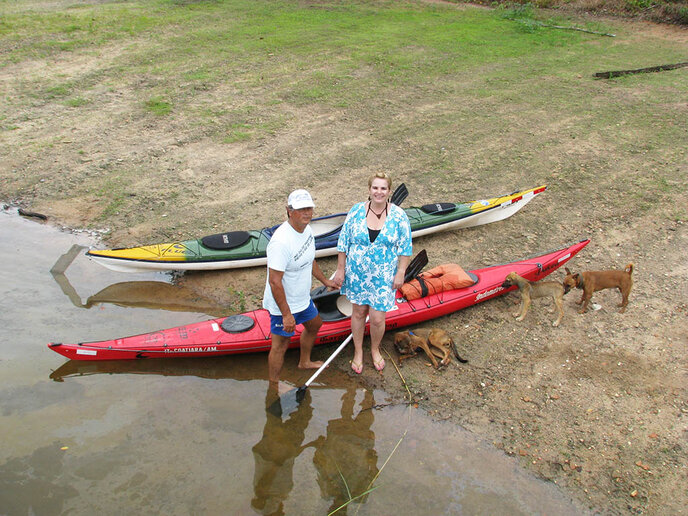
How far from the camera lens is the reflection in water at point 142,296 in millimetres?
5941

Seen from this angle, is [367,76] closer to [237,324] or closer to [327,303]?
[327,303]

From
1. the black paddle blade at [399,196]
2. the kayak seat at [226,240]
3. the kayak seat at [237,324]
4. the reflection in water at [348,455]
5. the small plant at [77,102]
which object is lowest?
the reflection in water at [348,455]

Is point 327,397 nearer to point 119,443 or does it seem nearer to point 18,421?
point 119,443

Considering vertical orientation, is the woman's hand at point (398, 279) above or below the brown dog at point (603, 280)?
above

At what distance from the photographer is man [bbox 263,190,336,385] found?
12.7 ft

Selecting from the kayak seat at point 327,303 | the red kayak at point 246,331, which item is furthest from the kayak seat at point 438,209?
the kayak seat at point 327,303

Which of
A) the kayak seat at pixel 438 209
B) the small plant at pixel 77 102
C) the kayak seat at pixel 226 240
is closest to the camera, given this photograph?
the kayak seat at pixel 226 240

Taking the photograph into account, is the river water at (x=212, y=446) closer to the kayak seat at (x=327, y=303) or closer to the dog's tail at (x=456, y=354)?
the kayak seat at (x=327, y=303)

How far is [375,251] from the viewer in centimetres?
426

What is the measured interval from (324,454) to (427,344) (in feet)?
4.94

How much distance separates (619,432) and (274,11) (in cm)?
1580

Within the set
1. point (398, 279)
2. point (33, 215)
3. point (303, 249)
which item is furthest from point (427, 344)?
point (33, 215)

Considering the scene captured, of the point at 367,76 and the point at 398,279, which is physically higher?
the point at 367,76

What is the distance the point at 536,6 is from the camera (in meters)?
17.5
